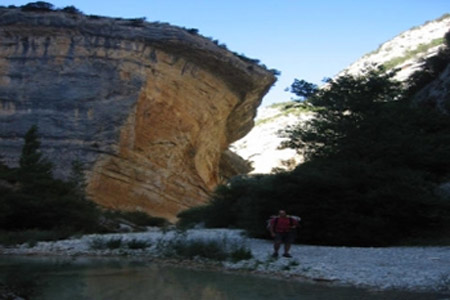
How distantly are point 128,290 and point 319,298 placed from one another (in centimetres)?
291

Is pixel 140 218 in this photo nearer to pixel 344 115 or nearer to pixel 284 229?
pixel 344 115

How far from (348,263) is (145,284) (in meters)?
4.10

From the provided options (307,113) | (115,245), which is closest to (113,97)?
(115,245)

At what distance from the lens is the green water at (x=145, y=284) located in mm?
7195

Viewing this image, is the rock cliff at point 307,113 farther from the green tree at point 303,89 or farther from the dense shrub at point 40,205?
the dense shrub at point 40,205

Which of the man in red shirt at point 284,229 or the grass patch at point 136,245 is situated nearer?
the man in red shirt at point 284,229

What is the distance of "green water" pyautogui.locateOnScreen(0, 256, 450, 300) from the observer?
23.6ft

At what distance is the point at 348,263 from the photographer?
32.9ft

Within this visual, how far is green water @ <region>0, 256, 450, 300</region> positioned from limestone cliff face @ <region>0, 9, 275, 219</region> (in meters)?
18.8

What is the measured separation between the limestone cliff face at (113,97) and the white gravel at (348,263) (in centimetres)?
1556

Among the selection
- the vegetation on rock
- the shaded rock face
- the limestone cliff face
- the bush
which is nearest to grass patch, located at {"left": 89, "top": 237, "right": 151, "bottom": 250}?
the vegetation on rock

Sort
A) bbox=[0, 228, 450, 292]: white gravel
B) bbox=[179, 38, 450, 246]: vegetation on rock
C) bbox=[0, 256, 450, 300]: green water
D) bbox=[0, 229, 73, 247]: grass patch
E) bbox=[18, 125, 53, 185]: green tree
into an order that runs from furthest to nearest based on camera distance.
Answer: bbox=[18, 125, 53, 185]: green tree, bbox=[0, 229, 73, 247]: grass patch, bbox=[179, 38, 450, 246]: vegetation on rock, bbox=[0, 228, 450, 292]: white gravel, bbox=[0, 256, 450, 300]: green water

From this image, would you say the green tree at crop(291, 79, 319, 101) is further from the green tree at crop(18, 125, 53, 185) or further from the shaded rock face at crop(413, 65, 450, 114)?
the green tree at crop(18, 125, 53, 185)

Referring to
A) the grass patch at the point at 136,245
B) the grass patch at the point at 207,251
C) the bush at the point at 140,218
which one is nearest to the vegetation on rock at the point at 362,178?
the grass patch at the point at 207,251
